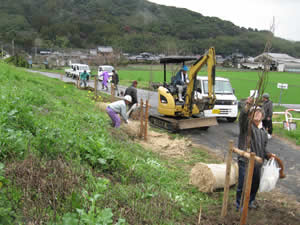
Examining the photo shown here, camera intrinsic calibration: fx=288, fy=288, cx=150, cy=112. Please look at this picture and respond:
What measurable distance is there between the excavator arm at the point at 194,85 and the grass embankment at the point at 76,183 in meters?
5.56

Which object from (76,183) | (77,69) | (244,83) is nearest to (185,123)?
Result: (76,183)

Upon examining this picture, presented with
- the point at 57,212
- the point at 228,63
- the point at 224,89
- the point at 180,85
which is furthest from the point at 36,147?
the point at 228,63

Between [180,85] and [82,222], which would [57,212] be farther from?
[180,85]

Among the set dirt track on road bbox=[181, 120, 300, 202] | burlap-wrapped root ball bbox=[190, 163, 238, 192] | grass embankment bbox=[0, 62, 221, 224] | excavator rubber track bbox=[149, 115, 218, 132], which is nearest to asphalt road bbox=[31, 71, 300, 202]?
dirt track on road bbox=[181, 120, 300, 202]

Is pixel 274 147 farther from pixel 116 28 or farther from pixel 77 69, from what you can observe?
pixel 116 28

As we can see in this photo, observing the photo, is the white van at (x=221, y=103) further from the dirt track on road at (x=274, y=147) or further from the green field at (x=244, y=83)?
the green field at (x=244, y=83)

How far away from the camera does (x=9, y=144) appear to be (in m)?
3.95

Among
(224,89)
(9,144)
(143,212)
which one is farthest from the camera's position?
(224,89)

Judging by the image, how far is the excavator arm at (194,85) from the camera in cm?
1066

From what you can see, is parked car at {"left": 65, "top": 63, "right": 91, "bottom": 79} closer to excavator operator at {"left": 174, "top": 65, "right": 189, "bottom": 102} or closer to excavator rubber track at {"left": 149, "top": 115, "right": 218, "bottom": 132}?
excavator operator at {"left": 174, "top": 65, "right": 189, "bottom": 102}

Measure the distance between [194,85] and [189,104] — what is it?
31.0 inches

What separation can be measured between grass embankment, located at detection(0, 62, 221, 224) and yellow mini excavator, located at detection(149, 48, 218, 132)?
16.9 ft

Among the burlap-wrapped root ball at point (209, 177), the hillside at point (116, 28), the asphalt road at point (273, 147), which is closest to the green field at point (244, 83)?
the asphalt road at point (273, 147)

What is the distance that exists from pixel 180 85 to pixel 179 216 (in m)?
8.50
